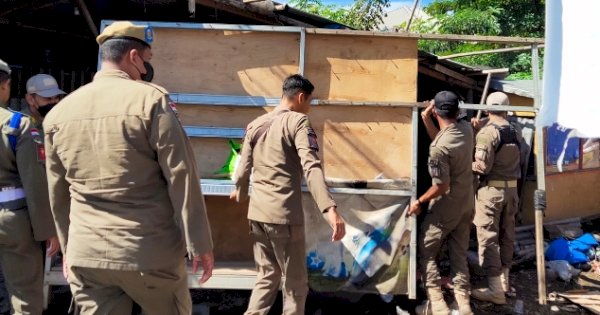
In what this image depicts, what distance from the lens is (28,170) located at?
3385 mm

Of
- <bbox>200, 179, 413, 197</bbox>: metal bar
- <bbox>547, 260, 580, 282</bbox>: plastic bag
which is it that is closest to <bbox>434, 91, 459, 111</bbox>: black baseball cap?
<bbox>200, 179, 413, 197</bbox>: metal bar

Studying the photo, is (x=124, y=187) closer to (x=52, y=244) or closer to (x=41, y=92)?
(x=52, y=244)

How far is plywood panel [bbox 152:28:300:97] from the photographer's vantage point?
15.0 ft

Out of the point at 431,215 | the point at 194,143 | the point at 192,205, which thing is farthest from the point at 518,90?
the point at 192,205

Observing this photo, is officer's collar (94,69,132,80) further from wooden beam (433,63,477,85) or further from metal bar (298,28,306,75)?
wooden beam (433,63,477,85)

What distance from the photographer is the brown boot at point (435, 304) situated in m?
4.46

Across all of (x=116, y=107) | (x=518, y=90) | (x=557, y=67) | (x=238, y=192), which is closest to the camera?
(x=116, y=107)

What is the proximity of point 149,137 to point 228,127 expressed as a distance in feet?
7.30

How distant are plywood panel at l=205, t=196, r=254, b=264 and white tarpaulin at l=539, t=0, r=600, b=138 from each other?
108 inches

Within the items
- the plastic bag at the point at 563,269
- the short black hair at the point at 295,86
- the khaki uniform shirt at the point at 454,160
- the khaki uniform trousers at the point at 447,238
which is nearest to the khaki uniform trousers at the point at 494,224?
the khaki uniform trousers at the point at 447,238

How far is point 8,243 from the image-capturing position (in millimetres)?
3438

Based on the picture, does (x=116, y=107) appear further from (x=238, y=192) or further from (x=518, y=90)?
(x=518, y=90)

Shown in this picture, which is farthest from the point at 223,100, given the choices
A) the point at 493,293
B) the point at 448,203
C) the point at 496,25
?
the point at 496,25

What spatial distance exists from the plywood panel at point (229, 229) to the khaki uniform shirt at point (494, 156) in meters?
2.40
